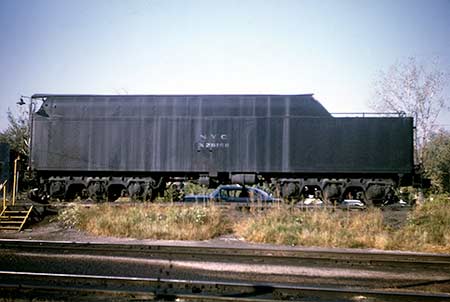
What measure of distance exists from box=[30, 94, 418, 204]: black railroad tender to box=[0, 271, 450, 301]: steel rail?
7097 millimetres

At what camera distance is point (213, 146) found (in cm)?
1295

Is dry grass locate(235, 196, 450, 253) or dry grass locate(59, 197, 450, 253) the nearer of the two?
dry grass locate(235, 196, 450, 253)

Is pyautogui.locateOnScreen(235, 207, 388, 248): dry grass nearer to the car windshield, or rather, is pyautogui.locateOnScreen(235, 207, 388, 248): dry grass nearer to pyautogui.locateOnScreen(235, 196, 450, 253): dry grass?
pyautogui.locateOnScreen(235, 196, 450, 253): dry grass

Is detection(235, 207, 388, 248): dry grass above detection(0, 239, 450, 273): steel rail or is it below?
above

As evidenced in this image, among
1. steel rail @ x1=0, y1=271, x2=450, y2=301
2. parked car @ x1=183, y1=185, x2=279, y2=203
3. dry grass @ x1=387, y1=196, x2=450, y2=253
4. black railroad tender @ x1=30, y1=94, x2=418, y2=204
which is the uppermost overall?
black railroad tender @ x1=30, y1=94, x2=418, y2=204

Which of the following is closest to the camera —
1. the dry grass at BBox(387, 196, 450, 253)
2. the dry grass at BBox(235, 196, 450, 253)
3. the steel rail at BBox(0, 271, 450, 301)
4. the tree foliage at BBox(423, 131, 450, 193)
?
the steel rail at BBox(0, 271, 450, 301)

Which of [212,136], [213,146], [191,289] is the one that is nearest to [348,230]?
[191,289]

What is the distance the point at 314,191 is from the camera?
13219 millimetres

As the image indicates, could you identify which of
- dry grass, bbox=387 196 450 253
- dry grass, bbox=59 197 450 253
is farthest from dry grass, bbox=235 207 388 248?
dry grass, bbox=387 196 450 253

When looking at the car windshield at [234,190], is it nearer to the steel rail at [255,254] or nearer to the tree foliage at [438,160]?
the steel rail at [255,254]

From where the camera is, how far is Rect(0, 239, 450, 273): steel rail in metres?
7.25

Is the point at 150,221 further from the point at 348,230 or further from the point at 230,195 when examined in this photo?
the point at 348,230

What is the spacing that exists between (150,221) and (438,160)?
20.9 m

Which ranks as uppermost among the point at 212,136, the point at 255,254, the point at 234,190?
the point at 212,136
